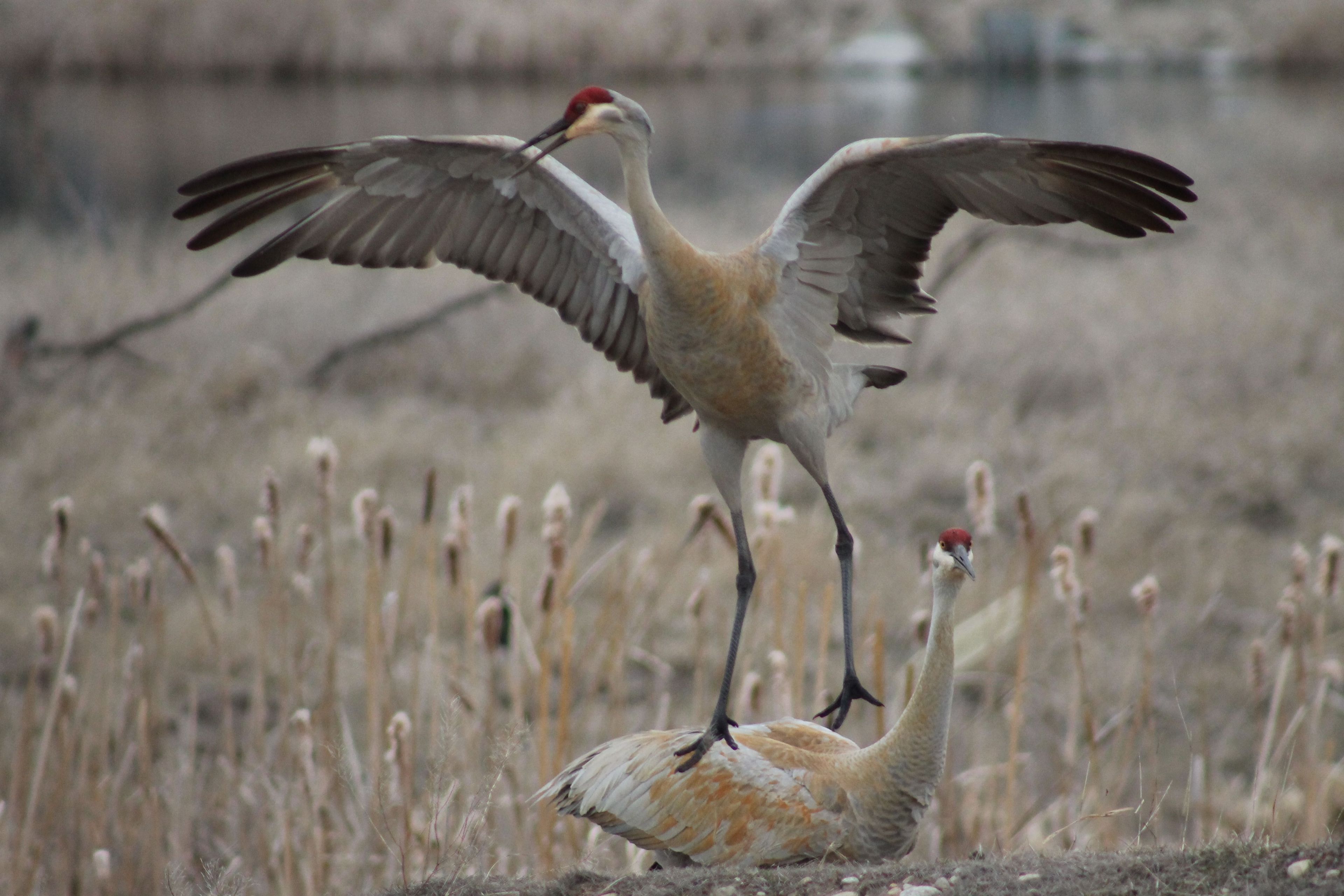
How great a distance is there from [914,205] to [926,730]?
3.48ft

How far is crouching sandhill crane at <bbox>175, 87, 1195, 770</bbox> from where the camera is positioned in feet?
7.17

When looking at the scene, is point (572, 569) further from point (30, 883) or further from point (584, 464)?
point (584, 464)

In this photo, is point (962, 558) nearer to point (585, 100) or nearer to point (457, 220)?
point (585, 100)

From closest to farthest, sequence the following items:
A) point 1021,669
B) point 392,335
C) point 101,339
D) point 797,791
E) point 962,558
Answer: point 962,558, point 797,791, point 1021,669, point 101,339, point 392,335

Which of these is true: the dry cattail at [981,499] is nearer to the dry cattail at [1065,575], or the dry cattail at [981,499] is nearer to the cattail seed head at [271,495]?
the dry cattail at [1065,575]

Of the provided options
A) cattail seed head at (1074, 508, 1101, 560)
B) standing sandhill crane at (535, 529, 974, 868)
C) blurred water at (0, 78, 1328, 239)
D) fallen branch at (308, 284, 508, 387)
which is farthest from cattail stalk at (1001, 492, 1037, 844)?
blurred water at (0, 78, 1328, 239)

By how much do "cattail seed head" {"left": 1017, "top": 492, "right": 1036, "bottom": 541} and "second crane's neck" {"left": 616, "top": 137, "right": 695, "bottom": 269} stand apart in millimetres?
1014

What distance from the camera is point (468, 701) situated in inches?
127

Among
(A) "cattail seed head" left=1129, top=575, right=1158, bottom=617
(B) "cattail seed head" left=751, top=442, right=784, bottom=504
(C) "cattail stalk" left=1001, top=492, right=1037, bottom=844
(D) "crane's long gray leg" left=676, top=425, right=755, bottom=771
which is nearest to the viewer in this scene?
(D) "crane's long gray leg" left=676, top=425, right=755, bottom=771

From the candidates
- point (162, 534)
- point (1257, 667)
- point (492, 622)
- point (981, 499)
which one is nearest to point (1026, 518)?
point (981, 499)

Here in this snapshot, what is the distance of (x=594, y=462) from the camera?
6992mm

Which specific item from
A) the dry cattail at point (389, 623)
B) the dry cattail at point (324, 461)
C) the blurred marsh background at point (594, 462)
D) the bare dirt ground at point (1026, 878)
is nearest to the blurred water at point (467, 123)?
the blurred marsh background at point (594, 462)

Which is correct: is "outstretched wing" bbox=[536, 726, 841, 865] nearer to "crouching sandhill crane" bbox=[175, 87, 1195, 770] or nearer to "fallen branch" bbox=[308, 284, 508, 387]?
"crouching sandhill crane" bbox=[175, 87, 1195, 770]

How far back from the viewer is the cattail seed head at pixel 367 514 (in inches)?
118
